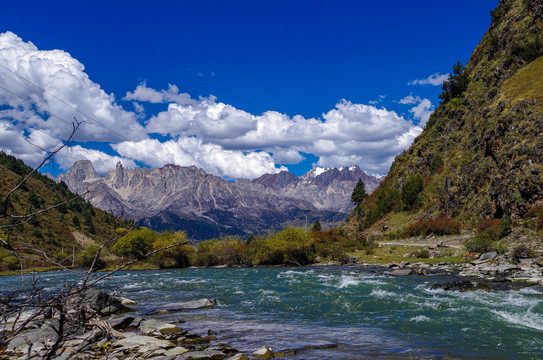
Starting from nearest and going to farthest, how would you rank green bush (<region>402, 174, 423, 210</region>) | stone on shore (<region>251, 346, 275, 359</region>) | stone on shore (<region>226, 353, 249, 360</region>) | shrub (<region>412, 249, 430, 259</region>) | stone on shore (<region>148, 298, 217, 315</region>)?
1. stone on shore (<region>226, 353, 249, 360</region>)
2. stone on shore (<region>251, 346, 275, 359</region>)
3. stone on shore (<region>148, 298, 217, 315</region>)
4. shrub (<region>412, 249, 430, 259</region>)
5. green bush (<region>402, 174, 423, 210</region>)

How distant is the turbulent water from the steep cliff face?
32.2m

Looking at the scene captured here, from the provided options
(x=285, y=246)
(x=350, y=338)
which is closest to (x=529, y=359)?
(x=350, y=338)

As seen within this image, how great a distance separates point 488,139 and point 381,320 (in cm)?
5613

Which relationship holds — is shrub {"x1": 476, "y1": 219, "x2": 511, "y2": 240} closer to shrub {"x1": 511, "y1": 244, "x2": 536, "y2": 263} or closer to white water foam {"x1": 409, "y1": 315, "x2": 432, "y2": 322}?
shrub {"x1": 511, "y1": 244, "x2": 536, "y2": 263}

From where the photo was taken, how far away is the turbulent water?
14.5m

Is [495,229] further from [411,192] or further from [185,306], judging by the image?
[185,306]

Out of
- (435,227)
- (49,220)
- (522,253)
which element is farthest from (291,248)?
(49,220)

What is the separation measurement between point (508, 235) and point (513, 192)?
812 centimetres

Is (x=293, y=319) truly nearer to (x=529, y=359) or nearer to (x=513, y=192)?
(x=529, y=359)

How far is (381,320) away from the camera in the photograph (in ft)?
66.2

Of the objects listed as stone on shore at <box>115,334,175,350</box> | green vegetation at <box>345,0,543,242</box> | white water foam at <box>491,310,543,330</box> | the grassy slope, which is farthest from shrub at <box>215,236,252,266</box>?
stone on shore at <box>115,334,175,350</box>

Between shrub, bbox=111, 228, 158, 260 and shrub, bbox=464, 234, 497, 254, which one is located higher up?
shrub, bbox=111, 228, 158, 260

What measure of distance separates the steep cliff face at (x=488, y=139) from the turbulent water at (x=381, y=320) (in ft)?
106

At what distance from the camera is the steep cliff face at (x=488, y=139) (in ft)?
176
